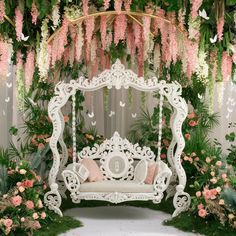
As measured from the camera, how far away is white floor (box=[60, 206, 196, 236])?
529 centimetres

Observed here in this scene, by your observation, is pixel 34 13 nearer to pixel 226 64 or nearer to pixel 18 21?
pixel 18 21

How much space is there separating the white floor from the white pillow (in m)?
0.41

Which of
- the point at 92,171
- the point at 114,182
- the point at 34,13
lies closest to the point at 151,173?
the point at 114,182

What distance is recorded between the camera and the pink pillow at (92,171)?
6.11m

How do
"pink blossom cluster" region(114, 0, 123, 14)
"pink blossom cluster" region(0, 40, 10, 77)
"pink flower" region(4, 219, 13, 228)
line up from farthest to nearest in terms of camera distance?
"pink blossom cluster" region(0, 40, 10, 77) → "pink blossom cluster" region(114, 0, 123, 14) → "pink flower" region(4, 219, 13, 228)

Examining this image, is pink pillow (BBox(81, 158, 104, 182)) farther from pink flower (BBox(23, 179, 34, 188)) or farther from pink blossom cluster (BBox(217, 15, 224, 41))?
pink blossom cluster (BBox(217, 15, 224, 41))

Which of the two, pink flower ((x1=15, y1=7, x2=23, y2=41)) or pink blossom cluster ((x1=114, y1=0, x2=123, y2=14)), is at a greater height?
pink blossom cluster ((x1=114, y1=0, x2=123, y2=14))

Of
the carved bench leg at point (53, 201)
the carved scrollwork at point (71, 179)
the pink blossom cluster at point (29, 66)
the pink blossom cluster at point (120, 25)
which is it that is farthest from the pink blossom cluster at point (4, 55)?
the carved bench leg at point (53, 201)

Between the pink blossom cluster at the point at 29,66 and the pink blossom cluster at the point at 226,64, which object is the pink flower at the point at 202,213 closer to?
the pink blossom cluster at the point at 226,64

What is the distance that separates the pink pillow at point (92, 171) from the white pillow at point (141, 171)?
39cm

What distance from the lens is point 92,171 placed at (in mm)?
6160

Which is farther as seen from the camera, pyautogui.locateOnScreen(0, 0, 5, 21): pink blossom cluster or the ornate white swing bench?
the ornate white swing bench

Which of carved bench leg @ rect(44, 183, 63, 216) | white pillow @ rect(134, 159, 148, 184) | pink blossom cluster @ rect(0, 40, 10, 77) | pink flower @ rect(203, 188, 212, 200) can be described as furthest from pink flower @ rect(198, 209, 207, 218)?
pink blossom cluster @ rect(0, 40, 10, 77)

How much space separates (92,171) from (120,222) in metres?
0.68
